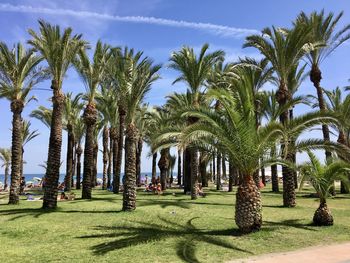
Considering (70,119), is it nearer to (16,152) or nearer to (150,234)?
(16,152)

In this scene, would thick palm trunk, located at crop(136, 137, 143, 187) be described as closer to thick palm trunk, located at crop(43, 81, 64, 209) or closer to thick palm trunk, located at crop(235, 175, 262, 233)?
thick palm trunk, located at crop(43, 81, 64, 209)

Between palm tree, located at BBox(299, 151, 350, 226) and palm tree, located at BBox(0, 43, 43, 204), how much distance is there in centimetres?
1629

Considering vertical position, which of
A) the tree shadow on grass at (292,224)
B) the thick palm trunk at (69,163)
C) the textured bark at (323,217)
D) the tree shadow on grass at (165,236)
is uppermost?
the thick palm trunk at (69,163)

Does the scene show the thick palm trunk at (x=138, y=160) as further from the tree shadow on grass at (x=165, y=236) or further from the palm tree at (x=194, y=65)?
the tree shadow on grass at (x=165, y=236)

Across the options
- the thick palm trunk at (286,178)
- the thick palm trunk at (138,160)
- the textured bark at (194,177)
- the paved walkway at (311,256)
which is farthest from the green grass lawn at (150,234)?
the thick palm trunk at (138,160)

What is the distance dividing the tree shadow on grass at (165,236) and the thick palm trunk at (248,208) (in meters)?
0.45

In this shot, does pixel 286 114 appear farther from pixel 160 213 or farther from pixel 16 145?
pixel 16 145

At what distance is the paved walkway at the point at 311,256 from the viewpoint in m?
9.24

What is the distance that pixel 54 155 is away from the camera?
20.2 metres

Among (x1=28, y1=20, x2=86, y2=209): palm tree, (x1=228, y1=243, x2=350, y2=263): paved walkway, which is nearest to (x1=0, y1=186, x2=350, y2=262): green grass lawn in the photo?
(x1=228, y1=243, x2=350, y2=263): paved walkway

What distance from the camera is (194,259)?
951cm

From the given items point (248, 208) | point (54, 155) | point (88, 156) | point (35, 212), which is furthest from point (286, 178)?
point (35, 212)

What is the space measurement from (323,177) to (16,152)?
55.8 ft

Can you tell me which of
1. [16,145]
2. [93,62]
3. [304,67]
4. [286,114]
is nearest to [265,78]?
[304,67]
